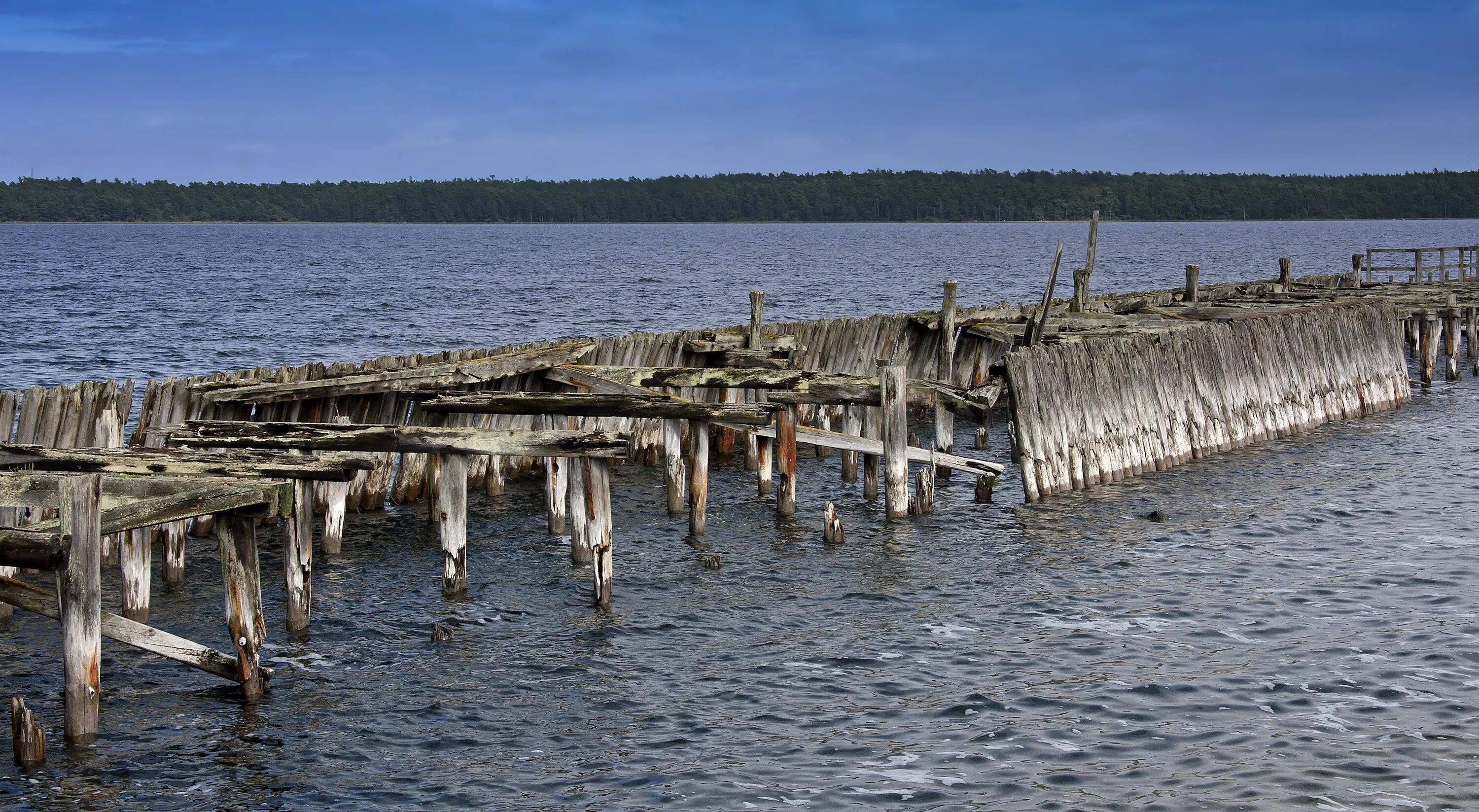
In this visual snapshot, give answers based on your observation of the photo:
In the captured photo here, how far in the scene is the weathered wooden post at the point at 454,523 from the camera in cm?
1407

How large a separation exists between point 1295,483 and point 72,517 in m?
17.6

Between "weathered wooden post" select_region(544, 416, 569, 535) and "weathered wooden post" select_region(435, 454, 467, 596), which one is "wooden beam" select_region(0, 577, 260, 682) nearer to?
"weathered wooden post" select_region(435, 454, 467, 596)

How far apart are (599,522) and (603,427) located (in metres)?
6.85

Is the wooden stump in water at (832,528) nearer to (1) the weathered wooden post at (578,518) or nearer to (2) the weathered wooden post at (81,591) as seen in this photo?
(1) the weathered wooden post at (578,518)

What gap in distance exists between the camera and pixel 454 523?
1430 centimetres

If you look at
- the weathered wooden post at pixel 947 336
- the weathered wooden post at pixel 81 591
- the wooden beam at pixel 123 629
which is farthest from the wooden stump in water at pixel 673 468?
the weathered wooden post at pixel 81 591

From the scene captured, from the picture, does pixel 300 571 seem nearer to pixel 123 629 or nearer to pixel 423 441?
pixel 423 441

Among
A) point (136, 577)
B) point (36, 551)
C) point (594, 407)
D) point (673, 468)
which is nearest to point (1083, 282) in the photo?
point (673, 468)

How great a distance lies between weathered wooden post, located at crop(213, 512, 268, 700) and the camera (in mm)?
11375

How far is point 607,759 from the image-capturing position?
35.0ft

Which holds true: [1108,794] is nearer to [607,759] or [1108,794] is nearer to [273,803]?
[607,759]

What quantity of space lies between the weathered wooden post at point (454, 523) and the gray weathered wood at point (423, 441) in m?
0.17

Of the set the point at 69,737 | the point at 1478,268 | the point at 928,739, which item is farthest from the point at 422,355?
the point at 1478,268

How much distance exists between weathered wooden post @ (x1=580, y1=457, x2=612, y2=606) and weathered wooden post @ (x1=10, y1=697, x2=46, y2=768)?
551 centimetres
